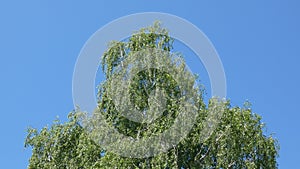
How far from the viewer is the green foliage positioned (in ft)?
67.8

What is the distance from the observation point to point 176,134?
20.5 metres

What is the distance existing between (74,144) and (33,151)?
191 cm

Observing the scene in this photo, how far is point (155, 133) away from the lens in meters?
20.4

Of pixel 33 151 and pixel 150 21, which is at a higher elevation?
pixel 150 21

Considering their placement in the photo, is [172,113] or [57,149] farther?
[57,149]

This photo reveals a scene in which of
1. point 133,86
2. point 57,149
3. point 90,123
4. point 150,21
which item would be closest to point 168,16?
point 150,21

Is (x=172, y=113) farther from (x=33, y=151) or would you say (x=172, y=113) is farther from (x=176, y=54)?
(x=33, y=151)

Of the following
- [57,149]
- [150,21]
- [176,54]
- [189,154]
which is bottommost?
[189,154]

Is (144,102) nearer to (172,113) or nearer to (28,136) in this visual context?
(172,113)

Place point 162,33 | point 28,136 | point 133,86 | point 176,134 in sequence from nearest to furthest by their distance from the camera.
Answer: point 176,134 → point 133,86 → point 162,33 → point 28,136

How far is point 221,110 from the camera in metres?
21.5

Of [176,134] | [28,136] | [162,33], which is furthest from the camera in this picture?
[28,136]

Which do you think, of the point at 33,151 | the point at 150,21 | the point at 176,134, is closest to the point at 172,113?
the point at 176,134

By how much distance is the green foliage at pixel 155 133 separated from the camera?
20656 mm
